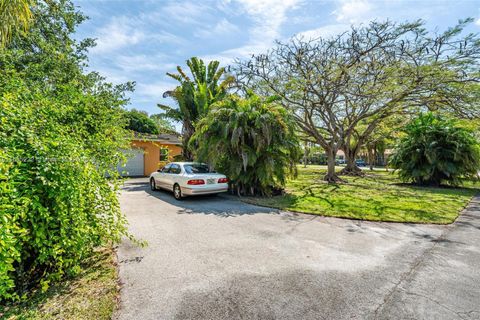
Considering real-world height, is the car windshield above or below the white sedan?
above

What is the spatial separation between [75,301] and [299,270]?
3006mm

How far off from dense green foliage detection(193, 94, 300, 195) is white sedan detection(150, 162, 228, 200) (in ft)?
1.96

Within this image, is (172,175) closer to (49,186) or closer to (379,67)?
(49,186)

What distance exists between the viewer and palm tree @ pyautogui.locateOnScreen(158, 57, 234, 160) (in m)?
13.0

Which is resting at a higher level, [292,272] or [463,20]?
[463,20]

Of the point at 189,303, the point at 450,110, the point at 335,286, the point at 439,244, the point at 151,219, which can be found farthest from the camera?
the point at 450,110

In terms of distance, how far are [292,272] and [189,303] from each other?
63.0 inches

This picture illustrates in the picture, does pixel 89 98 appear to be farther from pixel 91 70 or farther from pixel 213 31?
pixel 91 70

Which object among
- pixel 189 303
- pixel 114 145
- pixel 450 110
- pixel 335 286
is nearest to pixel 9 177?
pixel 114 145

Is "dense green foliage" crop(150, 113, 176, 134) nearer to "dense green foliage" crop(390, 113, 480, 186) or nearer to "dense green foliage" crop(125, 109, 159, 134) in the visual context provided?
"dense green foliage" crop(125, 109, 159, 134)

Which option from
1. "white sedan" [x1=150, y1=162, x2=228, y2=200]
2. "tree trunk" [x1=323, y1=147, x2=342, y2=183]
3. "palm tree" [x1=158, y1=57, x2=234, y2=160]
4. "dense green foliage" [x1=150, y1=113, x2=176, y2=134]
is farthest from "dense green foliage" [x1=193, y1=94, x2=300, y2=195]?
"tree trunk" [x1=323, y1=147, x2=342, y2=183]

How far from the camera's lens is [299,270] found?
11.3ft

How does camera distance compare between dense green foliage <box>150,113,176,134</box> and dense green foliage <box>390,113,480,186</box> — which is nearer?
dense green foliage <box>390,113,480,186</box>

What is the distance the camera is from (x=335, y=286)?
119 inches
